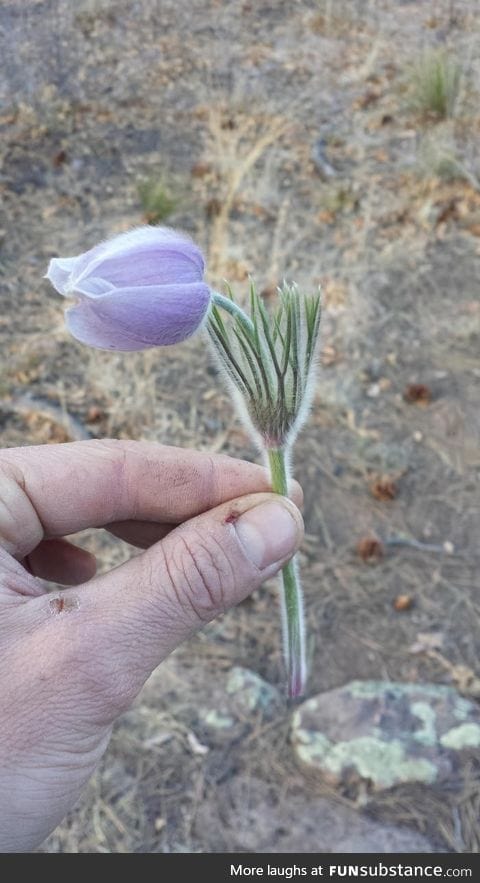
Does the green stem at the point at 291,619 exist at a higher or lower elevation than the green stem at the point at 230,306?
lower

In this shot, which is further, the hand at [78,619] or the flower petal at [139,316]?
the hand at [78,619]

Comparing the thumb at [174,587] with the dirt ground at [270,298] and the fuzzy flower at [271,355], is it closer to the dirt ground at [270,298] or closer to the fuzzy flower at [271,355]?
the fuzzy flower at [271,355]

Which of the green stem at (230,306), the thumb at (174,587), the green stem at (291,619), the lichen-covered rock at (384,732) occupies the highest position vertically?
the green stem at (230,306)

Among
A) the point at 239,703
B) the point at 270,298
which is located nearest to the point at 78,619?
the point at 239,703

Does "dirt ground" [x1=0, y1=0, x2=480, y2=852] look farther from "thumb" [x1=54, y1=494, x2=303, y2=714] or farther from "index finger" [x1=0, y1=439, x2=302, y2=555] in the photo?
"thumb" [x1=54, y1=494, x2=303, y2=714]

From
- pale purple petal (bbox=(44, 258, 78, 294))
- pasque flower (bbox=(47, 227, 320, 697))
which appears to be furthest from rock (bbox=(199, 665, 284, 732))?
pale purple petal (bbox=(44, 258, 78, 294))

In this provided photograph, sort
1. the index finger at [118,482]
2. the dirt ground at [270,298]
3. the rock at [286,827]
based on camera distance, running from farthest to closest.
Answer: the dirt ground at [270,298]
the rock at [286,827]
the index finger at [118,482]
